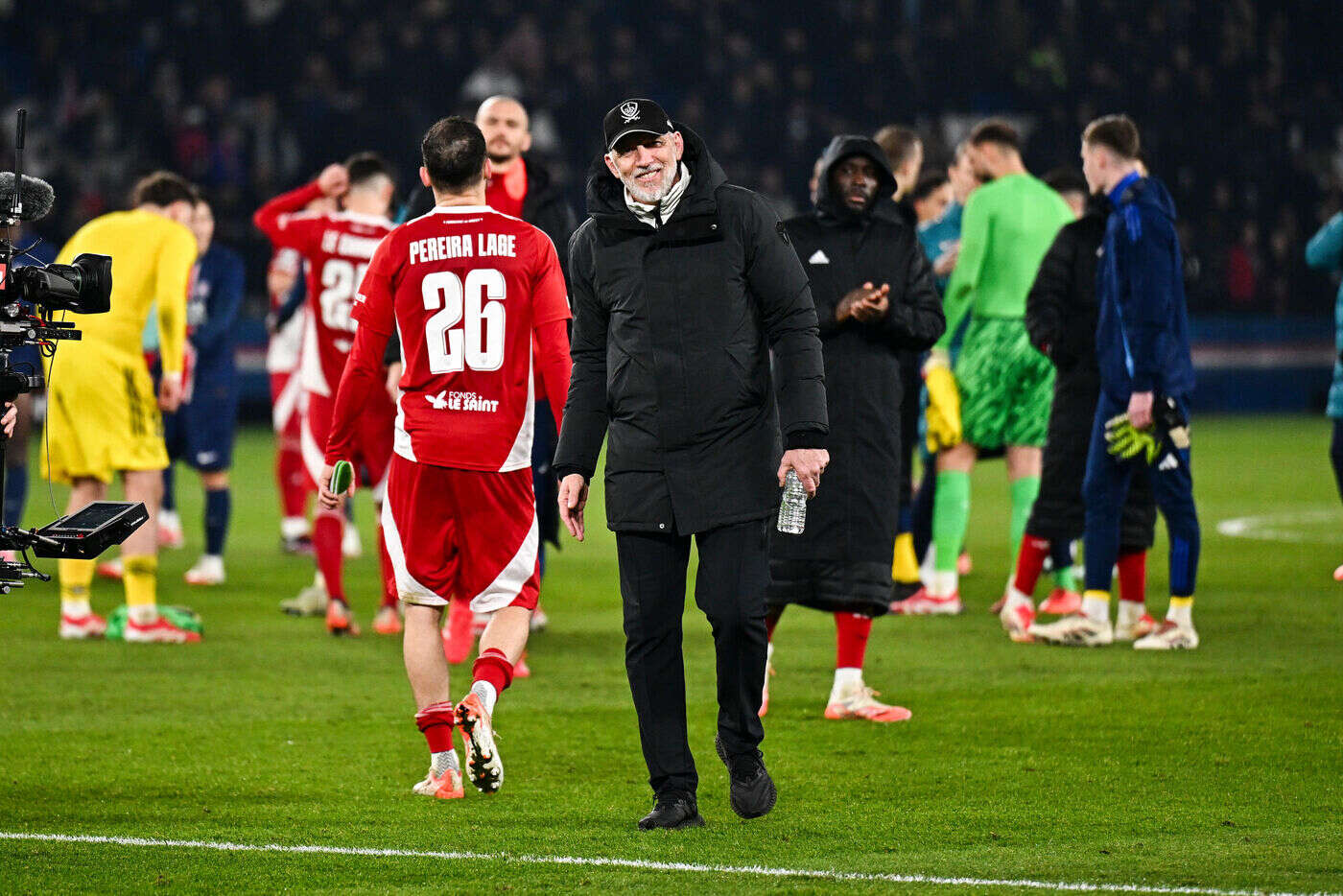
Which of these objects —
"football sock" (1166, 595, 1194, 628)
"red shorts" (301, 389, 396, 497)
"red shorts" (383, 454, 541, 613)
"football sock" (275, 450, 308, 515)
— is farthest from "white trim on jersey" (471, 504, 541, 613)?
"football sock" (275, 450, 308, 515)

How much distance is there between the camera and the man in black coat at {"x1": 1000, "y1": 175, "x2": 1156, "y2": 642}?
9.12 metres

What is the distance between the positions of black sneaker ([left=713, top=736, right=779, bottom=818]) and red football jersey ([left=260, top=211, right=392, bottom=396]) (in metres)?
4.37

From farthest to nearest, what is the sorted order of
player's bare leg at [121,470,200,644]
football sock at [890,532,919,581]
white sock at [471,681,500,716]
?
1. football sock at [890,532,919,581]
2. player's bare leg at [121,470,200,644]
3. white sock at [471,681,500,716]

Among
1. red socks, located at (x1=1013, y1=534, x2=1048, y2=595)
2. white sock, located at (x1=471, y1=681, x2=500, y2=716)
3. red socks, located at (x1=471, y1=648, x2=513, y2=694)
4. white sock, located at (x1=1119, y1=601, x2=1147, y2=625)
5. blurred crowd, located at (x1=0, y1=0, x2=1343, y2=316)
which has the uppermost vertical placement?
blurred crowd, located at (x1=0, y1=0, x2=1343, y2=316)

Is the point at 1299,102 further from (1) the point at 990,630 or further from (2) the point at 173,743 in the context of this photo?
(2) the point at 173,743

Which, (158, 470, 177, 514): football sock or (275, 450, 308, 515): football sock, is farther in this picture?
(158, 470, 177, 514): football sock

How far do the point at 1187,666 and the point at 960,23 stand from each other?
19.9m

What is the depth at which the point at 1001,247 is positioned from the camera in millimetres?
9945

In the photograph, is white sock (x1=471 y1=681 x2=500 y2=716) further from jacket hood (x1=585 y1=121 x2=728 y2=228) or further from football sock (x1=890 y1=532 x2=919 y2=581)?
football sock (x1=890 y1=532 x2=919 y2=581)

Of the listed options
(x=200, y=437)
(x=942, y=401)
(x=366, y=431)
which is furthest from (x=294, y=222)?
(x=942, y=401)

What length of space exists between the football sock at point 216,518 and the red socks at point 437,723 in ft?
18.8

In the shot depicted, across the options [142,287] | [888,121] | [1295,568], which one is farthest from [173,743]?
[888,121]

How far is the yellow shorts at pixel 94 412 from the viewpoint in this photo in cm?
904

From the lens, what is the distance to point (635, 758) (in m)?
6.61
